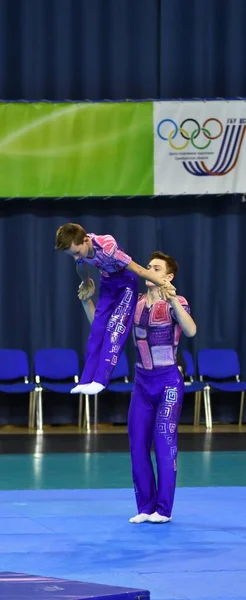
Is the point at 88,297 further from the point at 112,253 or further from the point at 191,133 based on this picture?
the point at 191,133

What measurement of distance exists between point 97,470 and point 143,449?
2.83 m

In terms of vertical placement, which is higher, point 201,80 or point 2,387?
point 201,80

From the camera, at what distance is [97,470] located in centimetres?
1019

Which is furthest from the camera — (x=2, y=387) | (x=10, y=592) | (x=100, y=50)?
(x=100, y=50)

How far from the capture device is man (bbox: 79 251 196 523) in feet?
24.2

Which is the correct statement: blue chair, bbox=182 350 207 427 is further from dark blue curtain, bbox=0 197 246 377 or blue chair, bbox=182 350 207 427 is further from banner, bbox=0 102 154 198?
banner, bbox=0 102 154 198

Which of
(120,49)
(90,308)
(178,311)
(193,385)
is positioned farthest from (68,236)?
(120,49)

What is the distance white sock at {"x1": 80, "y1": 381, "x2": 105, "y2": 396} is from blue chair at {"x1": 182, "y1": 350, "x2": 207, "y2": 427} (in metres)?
5.98

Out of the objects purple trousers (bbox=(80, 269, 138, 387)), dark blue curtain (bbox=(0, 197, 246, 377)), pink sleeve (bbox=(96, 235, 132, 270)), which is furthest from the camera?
dark blue curtain (bbox=(0, 197, 246, 377))

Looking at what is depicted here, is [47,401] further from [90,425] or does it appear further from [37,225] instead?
[37,225]

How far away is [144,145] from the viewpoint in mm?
13344

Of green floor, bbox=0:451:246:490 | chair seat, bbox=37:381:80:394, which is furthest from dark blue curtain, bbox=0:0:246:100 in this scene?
green floor, bbox=0:451:246:490

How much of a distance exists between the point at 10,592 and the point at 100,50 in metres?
10.5

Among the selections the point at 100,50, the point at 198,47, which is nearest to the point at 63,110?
the point at 100,50
